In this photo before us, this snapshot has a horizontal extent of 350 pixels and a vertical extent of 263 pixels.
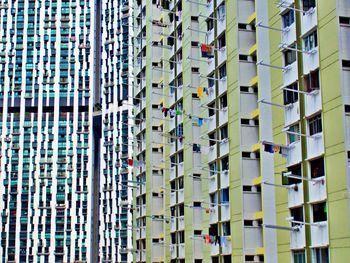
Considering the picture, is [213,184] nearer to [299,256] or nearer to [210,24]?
[210,24]

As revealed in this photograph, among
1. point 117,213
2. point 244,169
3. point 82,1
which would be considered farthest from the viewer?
point 82,1

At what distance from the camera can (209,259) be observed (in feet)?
120

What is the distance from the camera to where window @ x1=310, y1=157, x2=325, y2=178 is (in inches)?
1021

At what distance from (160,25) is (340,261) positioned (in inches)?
1048

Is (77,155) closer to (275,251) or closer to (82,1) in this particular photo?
(82,1)

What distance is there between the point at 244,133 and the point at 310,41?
729cm

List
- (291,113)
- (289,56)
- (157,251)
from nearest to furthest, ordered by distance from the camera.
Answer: (291,113) < (289,56) < (157,251)

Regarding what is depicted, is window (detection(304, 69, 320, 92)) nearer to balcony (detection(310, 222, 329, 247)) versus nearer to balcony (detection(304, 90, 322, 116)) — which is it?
balcony (detection(304, 90, 322, 116))

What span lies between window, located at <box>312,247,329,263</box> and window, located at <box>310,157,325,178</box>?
2811 millimetres

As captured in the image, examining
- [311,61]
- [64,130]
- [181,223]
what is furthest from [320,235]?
[64,130]

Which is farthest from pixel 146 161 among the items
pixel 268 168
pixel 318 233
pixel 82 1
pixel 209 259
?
pixel 82 1

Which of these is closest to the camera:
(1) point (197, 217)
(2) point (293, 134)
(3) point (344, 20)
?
(3) point (344, 20)

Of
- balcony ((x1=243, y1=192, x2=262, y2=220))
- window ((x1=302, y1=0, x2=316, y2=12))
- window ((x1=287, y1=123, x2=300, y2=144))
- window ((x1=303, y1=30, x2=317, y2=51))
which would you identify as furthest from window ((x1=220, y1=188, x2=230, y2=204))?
window ((x1=302, y1=0, x2=316, y2=12))

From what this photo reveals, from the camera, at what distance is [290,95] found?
2884cm
